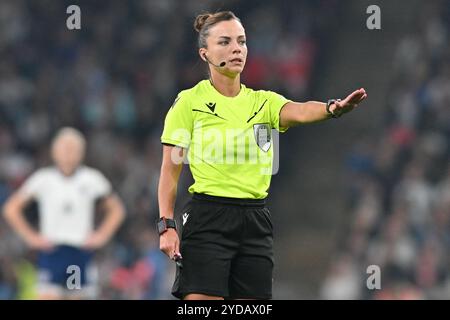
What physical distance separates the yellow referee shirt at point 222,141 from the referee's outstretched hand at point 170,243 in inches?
10.5

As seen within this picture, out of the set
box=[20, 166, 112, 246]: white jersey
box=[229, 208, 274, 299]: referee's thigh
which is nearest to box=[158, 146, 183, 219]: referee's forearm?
box=[229, 208, 274, 299]: referee's thigh

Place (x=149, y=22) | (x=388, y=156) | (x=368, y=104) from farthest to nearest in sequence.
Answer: (x=149, y=22), (x=368, y=104), (x=388, y=156)

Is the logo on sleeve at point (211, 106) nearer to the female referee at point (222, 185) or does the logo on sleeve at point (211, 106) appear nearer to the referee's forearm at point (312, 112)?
the female referee at point (222, 185)

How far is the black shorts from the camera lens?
5770 mm

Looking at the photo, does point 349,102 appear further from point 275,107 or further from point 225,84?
point 225,84

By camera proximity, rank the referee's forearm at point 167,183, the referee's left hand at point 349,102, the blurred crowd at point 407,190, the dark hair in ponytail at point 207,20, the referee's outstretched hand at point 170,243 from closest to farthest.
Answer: the referee's left hand at point 349,102, the referee's outstretched hand at point 170,243, the referee's forearm at point 167,183, the dark hair in ponytail at point 207,20, the blurred crowd at point 407,190

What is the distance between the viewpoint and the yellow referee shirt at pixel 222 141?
19.1ft

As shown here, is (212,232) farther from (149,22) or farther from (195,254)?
(149,22)

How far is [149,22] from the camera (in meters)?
17.0

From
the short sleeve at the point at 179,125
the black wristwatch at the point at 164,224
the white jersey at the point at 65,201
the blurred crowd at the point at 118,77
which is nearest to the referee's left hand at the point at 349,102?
the short sleeve at the point at 179,125

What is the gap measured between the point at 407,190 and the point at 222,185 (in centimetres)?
832

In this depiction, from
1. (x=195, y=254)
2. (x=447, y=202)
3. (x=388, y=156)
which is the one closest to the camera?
(x=195, y=254)
